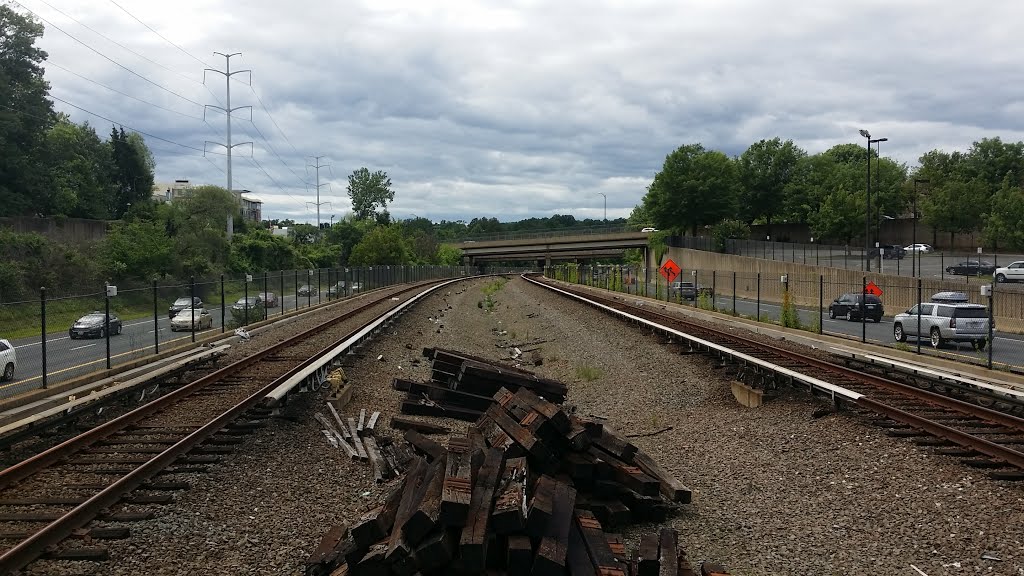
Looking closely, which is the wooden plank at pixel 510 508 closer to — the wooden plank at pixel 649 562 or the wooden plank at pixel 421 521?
the wooden plank at pixel 421 521

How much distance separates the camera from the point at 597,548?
6.03 meters

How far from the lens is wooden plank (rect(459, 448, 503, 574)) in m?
5.52

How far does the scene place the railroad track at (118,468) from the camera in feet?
22.2

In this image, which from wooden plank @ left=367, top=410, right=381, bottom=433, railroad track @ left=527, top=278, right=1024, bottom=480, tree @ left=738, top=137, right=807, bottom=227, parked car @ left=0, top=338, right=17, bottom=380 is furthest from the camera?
tree @ left=738, top=137, right=807, bottom=227

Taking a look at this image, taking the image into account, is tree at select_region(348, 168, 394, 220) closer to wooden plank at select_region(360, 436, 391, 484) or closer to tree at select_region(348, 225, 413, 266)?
tree at select_region(348, 225, 413, 266)

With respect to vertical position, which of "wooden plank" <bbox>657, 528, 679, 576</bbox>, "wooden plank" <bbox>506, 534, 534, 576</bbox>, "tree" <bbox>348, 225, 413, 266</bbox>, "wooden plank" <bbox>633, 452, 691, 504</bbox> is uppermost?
"tree" <bbox>348, 225, 413, 266</bbox>

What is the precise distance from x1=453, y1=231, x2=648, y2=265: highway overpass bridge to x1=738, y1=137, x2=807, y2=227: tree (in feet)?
56.4

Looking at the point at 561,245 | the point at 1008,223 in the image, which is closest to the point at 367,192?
the point at 561,245

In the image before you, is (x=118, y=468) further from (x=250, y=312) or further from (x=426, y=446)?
(x=250, y=312)

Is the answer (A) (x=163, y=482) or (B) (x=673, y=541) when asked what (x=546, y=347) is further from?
(B) (x=673, y=541)

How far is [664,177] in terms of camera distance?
10494cm

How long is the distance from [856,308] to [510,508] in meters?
35.4

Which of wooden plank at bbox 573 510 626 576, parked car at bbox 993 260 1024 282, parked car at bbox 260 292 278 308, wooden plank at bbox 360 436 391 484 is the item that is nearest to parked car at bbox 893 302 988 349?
wooden plank at bbox 360 436 391 484

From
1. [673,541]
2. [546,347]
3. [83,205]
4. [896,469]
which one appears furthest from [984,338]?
[83,205]
